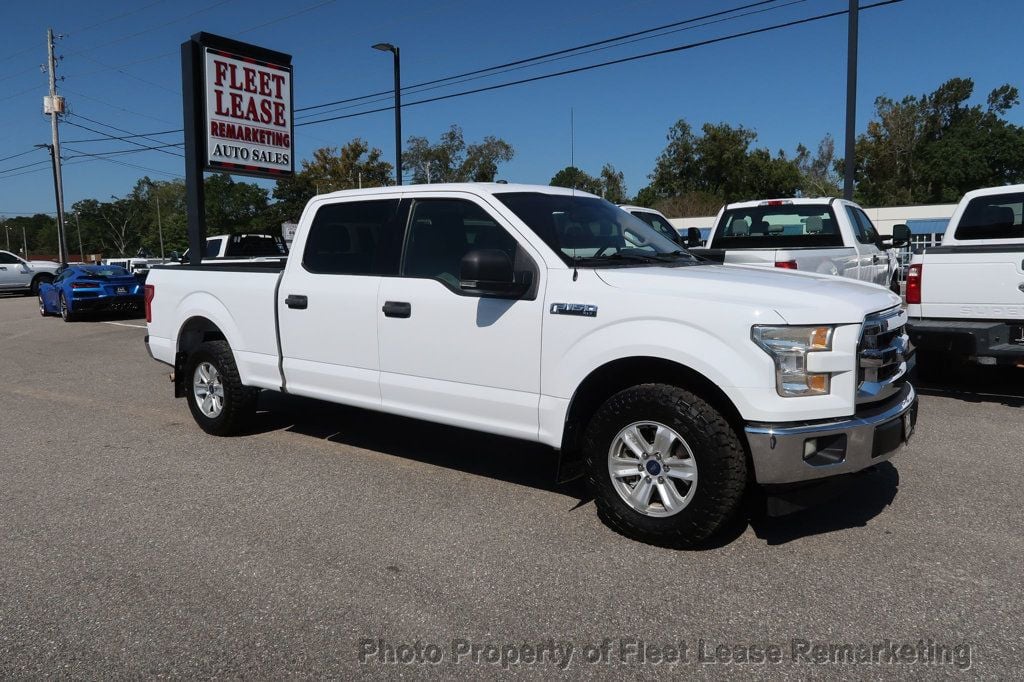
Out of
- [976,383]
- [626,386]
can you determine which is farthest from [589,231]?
[976,383]

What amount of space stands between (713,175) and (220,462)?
69.3 meters

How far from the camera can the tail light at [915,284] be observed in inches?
286

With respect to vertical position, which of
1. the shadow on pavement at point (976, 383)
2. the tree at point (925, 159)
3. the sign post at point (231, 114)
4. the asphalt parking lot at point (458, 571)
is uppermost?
the tree at point (925, 159)

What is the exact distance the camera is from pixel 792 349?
3.81 m

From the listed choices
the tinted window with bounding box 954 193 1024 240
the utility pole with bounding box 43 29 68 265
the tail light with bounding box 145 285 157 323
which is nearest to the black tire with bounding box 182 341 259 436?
the tail light with bounding box 145 285 157 323

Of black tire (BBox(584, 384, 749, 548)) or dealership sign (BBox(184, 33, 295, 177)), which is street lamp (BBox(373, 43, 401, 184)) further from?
black tire (BBox(584, 384, 749, 548))

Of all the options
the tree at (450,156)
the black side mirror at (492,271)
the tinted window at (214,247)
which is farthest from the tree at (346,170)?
the black side mirror at (492,271)

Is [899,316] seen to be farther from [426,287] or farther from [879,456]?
[426,287]

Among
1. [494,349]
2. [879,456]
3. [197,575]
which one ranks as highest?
[494,349]

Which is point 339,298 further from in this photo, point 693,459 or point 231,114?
point 231,114

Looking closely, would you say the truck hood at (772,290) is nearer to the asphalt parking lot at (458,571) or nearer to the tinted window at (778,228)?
the asphalt parking lot at (458,571)

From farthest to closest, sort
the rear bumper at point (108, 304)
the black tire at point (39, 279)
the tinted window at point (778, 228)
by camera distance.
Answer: the black tire at point (39, 279) < the rear bumper at point (108, 304) < the tinted window at point (778, 228)

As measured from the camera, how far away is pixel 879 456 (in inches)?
158

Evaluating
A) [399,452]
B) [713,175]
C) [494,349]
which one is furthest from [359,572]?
[713,175]
